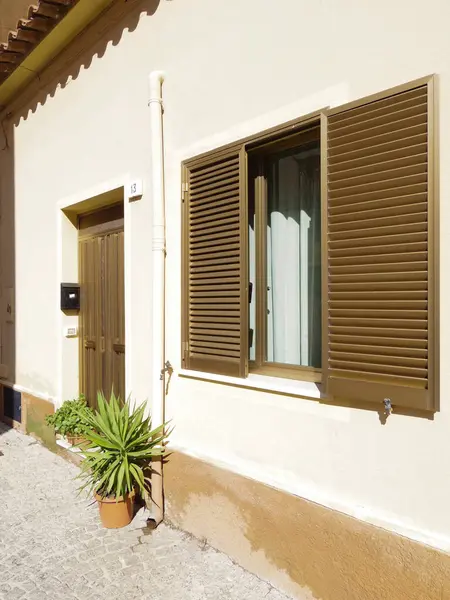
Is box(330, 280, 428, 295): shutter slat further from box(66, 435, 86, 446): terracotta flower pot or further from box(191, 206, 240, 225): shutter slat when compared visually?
box(66, 435, 86, 446): terracotta flower pot

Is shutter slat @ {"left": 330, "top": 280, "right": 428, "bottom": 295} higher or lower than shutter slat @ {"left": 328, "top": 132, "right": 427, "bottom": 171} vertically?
lower

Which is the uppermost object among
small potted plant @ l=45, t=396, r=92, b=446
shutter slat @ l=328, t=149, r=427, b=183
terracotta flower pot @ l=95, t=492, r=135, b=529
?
shutter slat @ l=328, t=149, r=427, b=183

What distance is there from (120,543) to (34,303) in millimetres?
3537

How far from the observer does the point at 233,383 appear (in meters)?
3.29

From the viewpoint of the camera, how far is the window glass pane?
10.3 feet

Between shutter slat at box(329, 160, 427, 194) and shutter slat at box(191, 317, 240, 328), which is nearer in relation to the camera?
shutter slat at box(329, 160, 427, 194)

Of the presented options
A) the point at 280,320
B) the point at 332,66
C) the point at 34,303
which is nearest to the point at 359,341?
the point at 280,320

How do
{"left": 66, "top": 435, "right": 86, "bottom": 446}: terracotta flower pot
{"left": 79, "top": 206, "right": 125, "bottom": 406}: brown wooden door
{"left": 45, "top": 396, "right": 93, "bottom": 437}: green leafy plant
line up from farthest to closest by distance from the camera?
{"left": 66, "top": 435, "right": 86, "bottom": 446}: terracotta flower pot, {"left": 45, "top": 396, "right": 93, "bottom": 437}: green leafy plant, {"left": 79, "top": 206, "right": 125, "bottom": 406}: brown wooden door

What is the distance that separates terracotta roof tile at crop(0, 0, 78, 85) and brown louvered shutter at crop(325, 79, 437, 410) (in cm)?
356

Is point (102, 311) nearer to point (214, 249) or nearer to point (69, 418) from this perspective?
point (69, 418)

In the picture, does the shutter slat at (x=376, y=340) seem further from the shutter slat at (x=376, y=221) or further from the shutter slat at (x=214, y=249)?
the shutter slat at (x=214, y=249)

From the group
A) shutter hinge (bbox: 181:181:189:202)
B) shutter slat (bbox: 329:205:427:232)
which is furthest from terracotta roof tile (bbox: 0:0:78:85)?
shutter slat (bbox: 329:205:427:232)

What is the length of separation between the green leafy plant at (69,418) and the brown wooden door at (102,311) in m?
0.23

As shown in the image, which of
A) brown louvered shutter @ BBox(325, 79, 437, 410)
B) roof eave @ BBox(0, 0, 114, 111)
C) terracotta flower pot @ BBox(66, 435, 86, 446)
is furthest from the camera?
terracotta flower pot @ BBox(66, 435, 86, 446)
